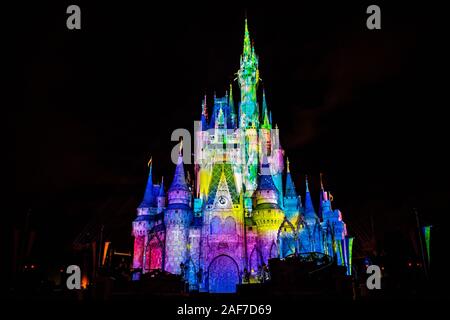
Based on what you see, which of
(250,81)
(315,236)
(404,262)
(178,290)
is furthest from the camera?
(250,81)

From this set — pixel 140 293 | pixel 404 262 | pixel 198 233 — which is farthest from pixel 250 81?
pixel 140 293

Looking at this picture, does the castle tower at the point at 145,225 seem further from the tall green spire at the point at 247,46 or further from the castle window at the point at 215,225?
the tall green spire at the point at 247,46

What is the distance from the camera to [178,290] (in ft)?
107

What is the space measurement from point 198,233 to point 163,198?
8.75m

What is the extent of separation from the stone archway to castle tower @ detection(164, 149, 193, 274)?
3.27 metres

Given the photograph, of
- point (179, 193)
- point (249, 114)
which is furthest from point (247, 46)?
point (179, 193)

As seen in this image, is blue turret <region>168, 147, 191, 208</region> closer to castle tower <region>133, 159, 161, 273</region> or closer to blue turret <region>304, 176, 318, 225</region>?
castle tower <region>133, 159, 161, 273</region>

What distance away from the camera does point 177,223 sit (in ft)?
144

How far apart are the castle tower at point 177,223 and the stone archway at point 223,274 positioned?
327cm

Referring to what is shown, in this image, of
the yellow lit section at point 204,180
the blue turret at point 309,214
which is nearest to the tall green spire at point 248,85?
the yellow lit section at point 204,180

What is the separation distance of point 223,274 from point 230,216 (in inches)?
241
